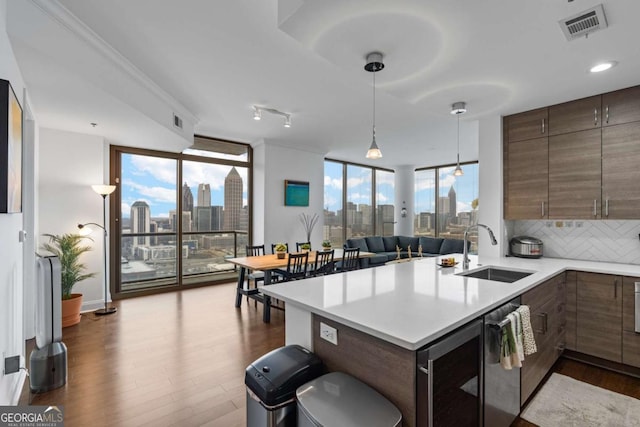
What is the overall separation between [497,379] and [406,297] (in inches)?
27.5

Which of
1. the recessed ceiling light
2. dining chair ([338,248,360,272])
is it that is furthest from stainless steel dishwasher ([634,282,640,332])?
dining chair ([338,248,360,272])

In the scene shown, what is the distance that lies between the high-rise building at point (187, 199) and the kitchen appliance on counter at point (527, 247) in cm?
528

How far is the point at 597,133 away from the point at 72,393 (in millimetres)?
5220

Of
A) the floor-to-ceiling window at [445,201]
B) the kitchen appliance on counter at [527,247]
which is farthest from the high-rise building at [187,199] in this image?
the floor-to-ceiling window at [445,201]

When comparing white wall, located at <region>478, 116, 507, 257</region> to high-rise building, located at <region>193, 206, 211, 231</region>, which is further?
high-rise building, located at <region>193, 206, 211, 231</region>

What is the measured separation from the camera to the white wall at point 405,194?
29.1 ft

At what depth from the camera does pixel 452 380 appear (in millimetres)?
1385

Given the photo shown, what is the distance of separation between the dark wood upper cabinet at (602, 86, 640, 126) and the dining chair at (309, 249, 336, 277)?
346 cm

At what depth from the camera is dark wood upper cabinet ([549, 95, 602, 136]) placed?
300 centimetres

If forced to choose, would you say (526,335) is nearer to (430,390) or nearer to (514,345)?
(514,345)

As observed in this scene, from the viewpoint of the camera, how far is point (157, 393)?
2.38m

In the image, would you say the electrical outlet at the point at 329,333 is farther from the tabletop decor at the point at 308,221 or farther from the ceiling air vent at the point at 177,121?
the tabletop decor at the point at 308,221

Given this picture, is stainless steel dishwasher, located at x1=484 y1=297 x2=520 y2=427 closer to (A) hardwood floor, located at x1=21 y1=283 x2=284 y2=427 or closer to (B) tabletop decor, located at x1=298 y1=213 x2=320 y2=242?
(A) hardwood floor, located at x1=21 y1=283 x2=284 y2=427

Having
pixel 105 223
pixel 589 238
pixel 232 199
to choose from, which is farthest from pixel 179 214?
pixel 589 238
